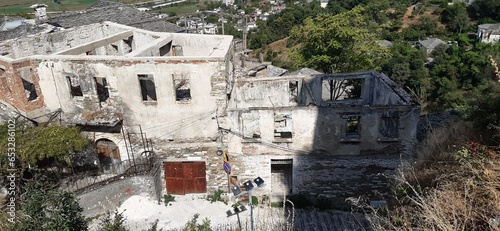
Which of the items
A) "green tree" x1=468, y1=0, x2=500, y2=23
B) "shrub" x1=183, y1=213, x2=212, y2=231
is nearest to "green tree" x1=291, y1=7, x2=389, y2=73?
"shrub" x1=183, y1=213, x2=212, y2=231

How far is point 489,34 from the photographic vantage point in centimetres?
5256

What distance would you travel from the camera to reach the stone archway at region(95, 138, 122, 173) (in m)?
17.3

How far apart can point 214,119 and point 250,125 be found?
1.76 m

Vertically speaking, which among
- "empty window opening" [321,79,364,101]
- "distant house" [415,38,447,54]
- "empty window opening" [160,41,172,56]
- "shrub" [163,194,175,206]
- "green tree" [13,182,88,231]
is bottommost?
"distant house" [415,38,447,54]

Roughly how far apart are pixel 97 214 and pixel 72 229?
21.5 ft

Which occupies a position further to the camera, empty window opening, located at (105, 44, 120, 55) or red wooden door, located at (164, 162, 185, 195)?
empty window opening, located at (105, 44, 120, 55)

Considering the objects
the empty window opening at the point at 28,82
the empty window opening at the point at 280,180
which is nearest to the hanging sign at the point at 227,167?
the empty window opening at the point at 280,180

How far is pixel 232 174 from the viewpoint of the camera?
54.5 ft

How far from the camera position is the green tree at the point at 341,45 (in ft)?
90.8

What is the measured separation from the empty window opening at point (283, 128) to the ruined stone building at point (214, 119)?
0.18ft

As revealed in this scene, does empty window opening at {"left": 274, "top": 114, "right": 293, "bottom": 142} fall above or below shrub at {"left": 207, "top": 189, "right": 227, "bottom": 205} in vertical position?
above

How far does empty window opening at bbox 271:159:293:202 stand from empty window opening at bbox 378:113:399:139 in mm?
4234

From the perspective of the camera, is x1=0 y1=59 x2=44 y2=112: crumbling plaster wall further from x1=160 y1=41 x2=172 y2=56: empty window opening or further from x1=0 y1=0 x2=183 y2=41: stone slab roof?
x1=0 y1=0 x2=183 y2=41: stone slab roof

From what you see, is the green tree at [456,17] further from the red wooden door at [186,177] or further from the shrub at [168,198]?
the shrub at [168,198]
